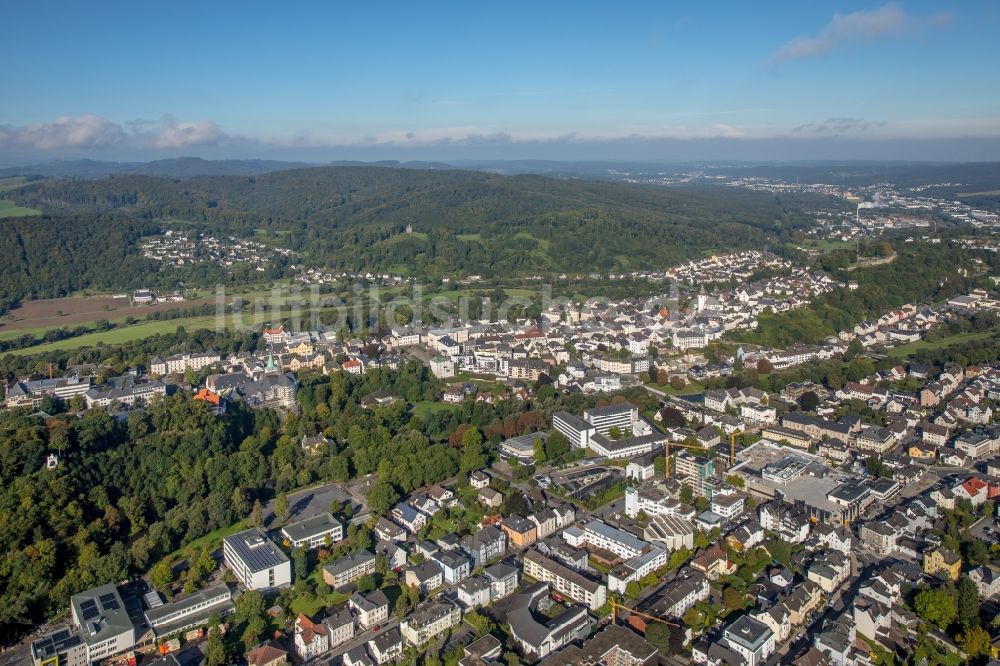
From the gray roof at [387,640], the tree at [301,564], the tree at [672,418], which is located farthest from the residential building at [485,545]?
the tree at [672,418]

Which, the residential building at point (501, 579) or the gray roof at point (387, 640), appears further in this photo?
the residential building at point (501, 579)

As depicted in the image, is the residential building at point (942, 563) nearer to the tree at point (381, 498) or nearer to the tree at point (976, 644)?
the tree at point (976, 644)

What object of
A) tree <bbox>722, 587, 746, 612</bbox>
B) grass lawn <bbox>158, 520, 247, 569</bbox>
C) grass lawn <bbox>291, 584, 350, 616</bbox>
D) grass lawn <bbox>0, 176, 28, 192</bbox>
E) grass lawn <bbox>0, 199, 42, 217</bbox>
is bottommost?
grass lawn <bbox>158, 520, 247, 569</bbox>

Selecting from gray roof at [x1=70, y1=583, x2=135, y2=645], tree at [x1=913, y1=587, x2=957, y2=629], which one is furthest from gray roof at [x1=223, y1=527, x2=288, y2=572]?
tree at [x1=913, y1=587, x2=957, y2=629]

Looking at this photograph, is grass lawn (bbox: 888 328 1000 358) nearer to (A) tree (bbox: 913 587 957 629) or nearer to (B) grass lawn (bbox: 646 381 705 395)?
(B) grass lawn (bbox: 646 381 705 395)

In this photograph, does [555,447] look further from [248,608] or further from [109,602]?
[109,602]

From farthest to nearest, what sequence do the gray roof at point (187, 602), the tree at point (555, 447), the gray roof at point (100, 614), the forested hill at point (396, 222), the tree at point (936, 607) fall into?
the forested hill at point (396, 222)
the tree at point (555, 447)
the gray roof at point (187, 602)
the tree at point (936, 607)
the gray roof at point (100, 614)
